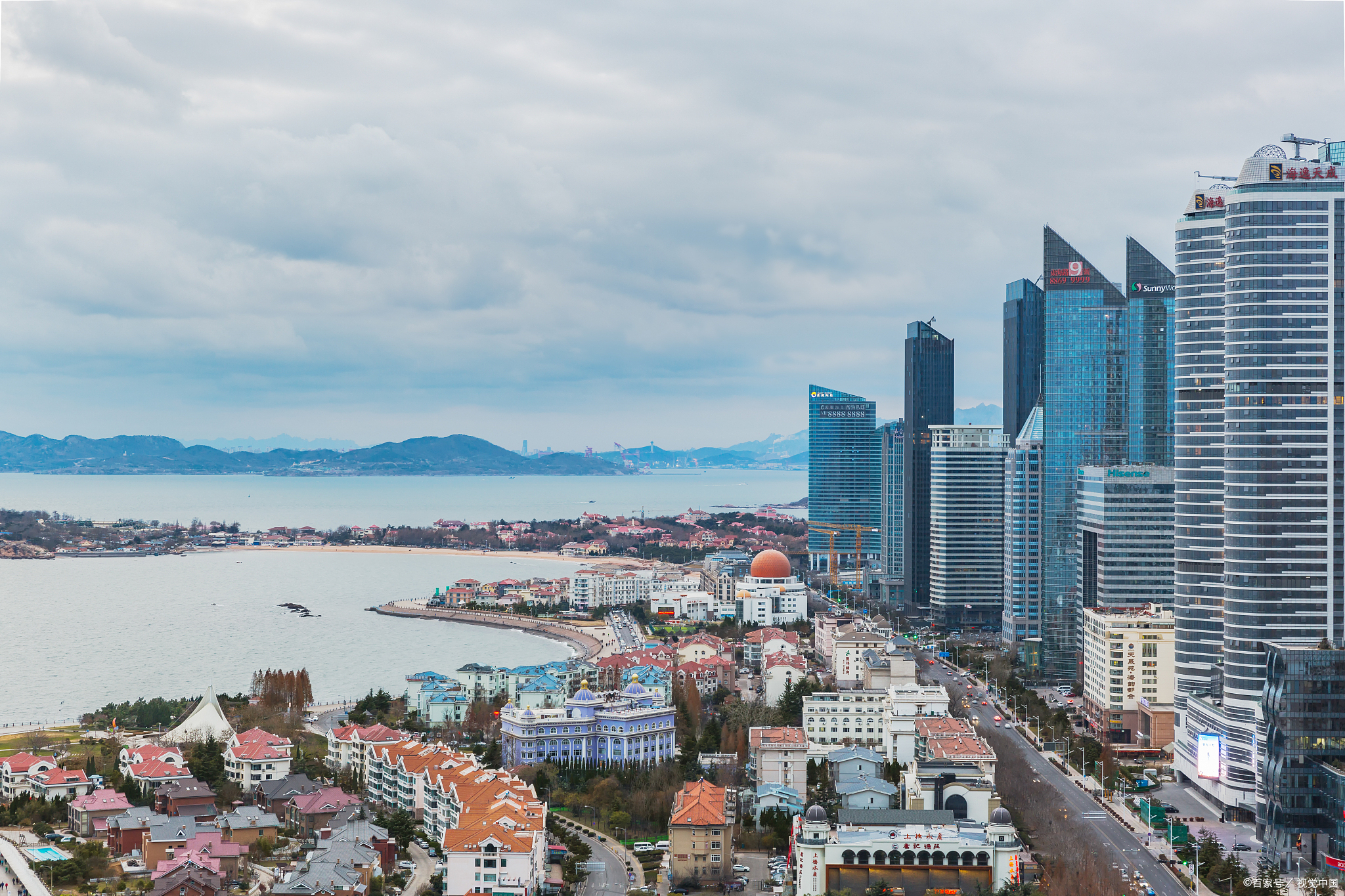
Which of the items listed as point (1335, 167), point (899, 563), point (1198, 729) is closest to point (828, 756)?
point (1198, 729)

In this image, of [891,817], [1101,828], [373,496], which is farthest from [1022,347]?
[373,496]

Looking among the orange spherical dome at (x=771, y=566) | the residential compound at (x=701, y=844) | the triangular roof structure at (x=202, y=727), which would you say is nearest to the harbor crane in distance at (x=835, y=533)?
the orange spherical dome at (x=771, y=566)

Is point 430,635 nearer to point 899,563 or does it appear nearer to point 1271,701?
point 899,563

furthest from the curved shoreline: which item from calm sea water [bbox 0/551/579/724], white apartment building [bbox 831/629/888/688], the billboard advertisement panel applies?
the billboard advertisement panel

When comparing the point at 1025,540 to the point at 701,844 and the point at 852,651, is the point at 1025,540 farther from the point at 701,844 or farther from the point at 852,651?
the point at 701,844

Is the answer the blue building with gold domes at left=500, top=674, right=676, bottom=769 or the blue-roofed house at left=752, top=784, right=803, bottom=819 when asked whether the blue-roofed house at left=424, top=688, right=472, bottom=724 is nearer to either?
the blue building with gold domes at left=500, top=674, right=676, bottom=769
